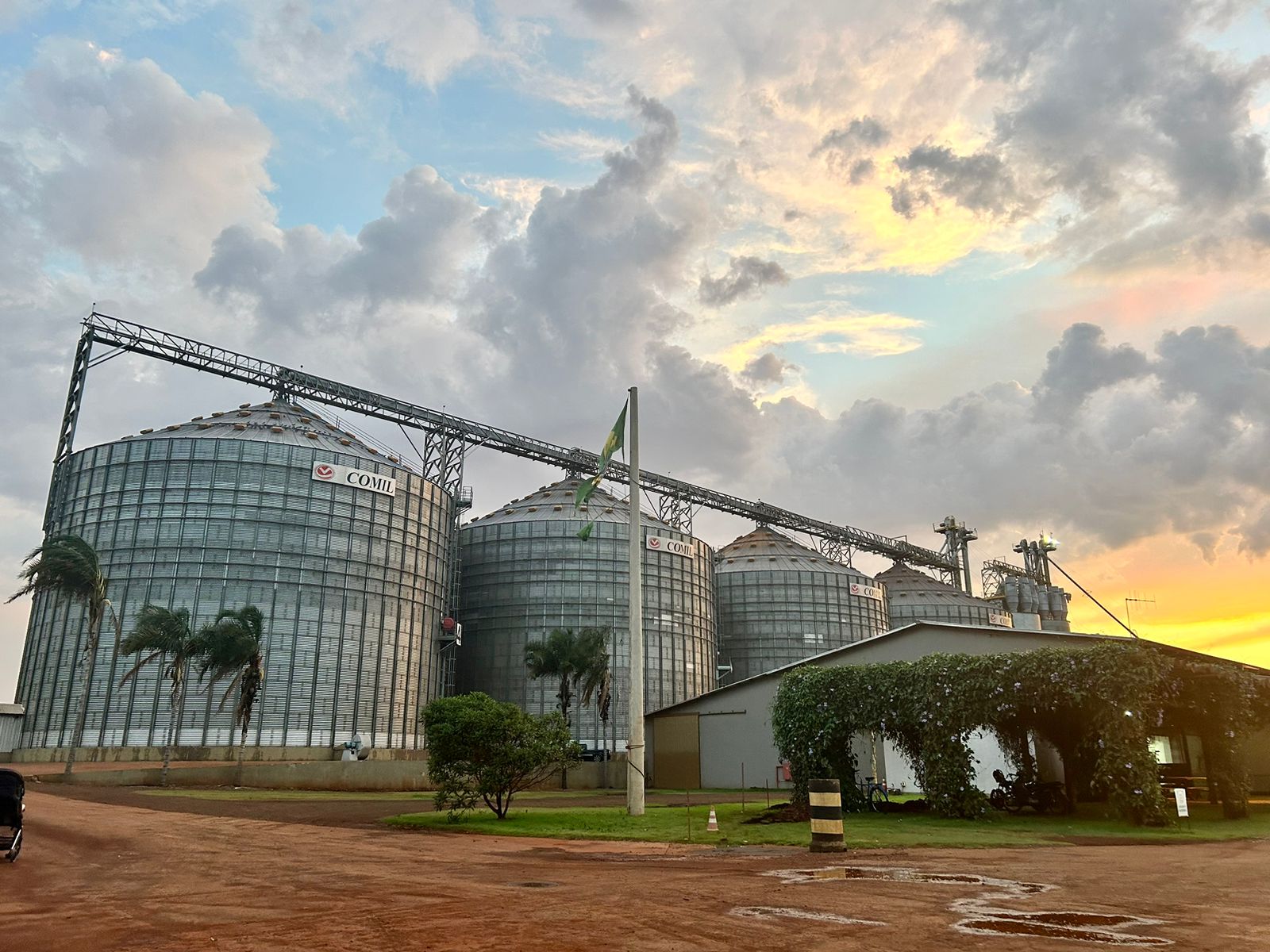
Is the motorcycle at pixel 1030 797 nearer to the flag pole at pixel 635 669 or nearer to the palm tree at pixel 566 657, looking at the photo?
the flag pole at pixel 635 669

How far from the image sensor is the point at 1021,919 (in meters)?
9.73

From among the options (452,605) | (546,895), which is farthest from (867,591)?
(546,895)

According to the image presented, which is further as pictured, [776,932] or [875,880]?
[875,880]

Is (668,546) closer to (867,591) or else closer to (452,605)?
(452,605)

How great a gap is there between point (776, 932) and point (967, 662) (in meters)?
19.9

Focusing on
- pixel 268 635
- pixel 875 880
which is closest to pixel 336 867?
pixel 875 880

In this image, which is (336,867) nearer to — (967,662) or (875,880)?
(875,880)

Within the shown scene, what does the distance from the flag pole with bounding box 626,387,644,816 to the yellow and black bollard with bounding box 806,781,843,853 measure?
835 centimetres

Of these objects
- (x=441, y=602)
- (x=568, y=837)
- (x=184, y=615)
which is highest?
(x=441, y=602)

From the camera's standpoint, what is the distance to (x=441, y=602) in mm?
75188

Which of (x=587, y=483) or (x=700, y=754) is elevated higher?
(x=587, y=483)

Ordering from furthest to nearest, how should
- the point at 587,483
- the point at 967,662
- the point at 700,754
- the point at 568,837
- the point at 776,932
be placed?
the point at 700,754, the point at 587,483, the point at 967,662, the point at 568,837, the point at 776,932

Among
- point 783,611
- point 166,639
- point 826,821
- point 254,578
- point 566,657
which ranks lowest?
point 826,821

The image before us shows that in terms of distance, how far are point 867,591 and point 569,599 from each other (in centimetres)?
4183
